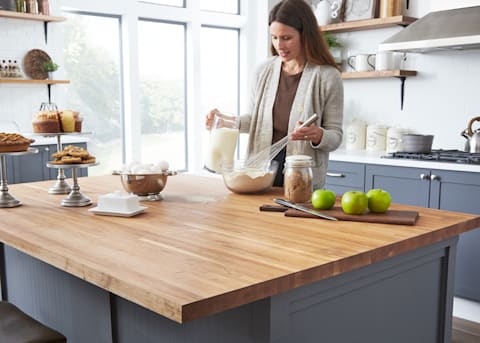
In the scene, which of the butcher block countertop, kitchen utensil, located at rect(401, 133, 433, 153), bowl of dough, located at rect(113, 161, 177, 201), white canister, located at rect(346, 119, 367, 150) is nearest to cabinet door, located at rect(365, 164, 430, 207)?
kitchen utensil, located at rect(401, 133, 433, 153)

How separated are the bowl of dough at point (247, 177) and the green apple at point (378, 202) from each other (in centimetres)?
55

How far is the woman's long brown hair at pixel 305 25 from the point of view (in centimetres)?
263

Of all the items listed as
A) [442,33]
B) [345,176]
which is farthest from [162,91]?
[442,33]

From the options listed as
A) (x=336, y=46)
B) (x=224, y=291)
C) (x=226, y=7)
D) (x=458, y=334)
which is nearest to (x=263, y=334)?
A: (x=224, y=291)

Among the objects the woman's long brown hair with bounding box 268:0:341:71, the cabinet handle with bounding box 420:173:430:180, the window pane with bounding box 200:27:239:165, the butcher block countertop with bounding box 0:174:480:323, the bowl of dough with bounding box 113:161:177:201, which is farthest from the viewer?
the window pane with bounding box 200:27:239:165

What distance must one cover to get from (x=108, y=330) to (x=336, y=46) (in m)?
3.75

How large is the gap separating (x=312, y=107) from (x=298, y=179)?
64 centimetres

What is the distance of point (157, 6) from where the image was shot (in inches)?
205

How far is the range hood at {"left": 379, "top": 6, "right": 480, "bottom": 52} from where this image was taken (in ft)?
12.1

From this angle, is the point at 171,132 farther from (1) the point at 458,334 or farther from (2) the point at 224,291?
(2) the point at 224,291

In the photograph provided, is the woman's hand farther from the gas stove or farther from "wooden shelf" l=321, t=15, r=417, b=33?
"wooden shelf" l=321, t=15, r=417, b=33

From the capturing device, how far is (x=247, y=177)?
237 cm

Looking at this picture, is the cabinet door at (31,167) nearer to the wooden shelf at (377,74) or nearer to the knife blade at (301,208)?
the wooden shelf at (377,74)

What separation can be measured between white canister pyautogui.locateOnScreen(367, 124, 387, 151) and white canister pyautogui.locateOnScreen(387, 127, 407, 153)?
114 millimetres
